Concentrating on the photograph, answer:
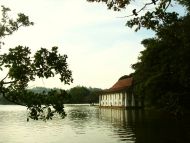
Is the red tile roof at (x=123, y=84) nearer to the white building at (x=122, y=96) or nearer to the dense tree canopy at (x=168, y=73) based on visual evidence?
the white building at (x=122, y=96)

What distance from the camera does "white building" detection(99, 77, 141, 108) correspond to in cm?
8944

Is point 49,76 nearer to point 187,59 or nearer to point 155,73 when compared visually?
point 187,59

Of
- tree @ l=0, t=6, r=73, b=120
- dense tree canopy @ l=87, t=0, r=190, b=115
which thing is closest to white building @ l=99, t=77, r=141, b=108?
dense tree canopy @ l=87, t=0, r=190, b=115

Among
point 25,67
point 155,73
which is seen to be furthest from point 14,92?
point 155,73

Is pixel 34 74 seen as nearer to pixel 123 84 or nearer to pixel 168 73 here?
pixel 168 73

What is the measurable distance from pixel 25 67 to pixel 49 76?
2.43 ft

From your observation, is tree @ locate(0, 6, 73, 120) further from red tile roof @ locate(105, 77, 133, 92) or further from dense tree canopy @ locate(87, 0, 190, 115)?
red tile roof @ locate(105, 77, 133, 92)

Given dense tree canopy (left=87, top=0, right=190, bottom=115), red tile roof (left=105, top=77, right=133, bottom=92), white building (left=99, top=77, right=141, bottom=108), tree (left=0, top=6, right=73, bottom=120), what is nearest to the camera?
tree (left=0, top=6, right=73, bottom=120)

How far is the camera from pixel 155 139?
93.1ft

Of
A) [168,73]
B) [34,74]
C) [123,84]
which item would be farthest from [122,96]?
[34,74]

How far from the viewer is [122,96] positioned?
3573 inches

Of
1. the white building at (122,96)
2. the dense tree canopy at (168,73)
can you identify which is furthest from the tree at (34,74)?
the white building at (122,96)

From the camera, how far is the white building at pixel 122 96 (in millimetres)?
89438

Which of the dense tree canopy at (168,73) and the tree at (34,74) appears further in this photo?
the dense tree canopy at (168,73)
